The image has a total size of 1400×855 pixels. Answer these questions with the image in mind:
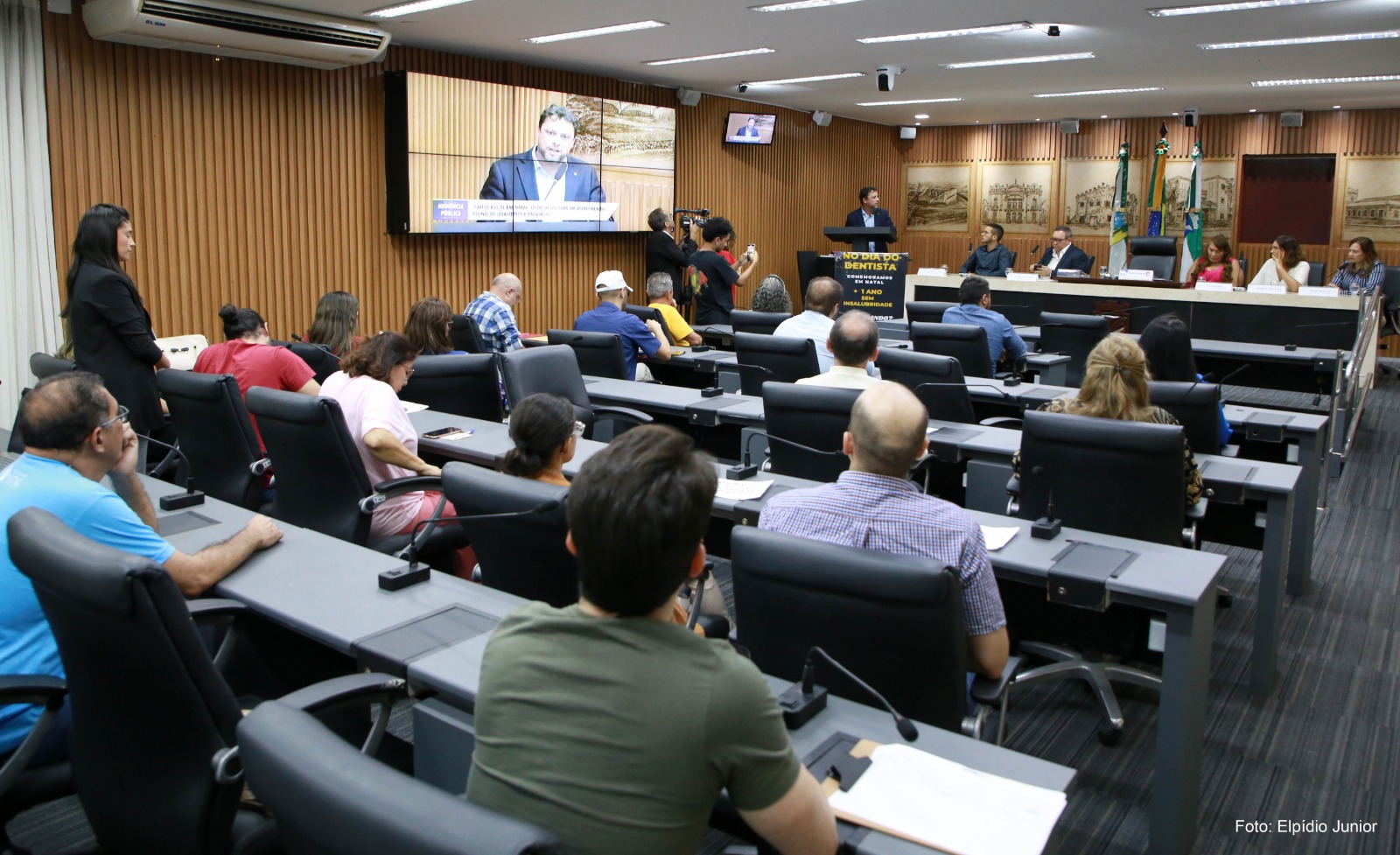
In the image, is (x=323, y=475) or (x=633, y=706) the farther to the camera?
(x=323, y=475)

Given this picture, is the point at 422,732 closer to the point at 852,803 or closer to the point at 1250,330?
the point at 852,803

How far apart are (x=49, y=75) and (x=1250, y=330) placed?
9384 millimetres

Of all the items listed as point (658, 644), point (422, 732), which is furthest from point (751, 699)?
point (422, 732)

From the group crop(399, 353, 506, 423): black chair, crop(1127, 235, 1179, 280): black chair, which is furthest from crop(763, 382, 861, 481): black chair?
crop(1127, 235, 1179, 280): black chair

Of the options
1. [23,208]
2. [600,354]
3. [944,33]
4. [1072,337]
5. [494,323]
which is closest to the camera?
[600,354]

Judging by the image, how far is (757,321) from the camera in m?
7.09

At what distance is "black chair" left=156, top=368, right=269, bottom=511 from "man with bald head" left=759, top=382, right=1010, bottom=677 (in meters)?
2.26

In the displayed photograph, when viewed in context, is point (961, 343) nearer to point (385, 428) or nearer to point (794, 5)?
point (794, 5)

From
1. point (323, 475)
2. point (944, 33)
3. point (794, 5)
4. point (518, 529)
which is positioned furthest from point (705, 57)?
point (518, 529)

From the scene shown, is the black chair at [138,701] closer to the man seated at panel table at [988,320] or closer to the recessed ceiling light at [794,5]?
the man seated at panel table at [988,320]

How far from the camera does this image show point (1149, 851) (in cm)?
253

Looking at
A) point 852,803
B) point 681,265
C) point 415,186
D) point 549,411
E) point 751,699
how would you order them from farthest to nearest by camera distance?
point 681,265 < point 415,186 < point 549,411 < point 852,803 < point 751,699

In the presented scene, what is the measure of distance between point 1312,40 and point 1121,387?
20.5 feet

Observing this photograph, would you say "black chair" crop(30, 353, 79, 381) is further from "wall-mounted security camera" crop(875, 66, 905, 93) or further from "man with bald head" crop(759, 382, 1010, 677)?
"wall-mounted security camera" crop(875, 66, 905, 93)
